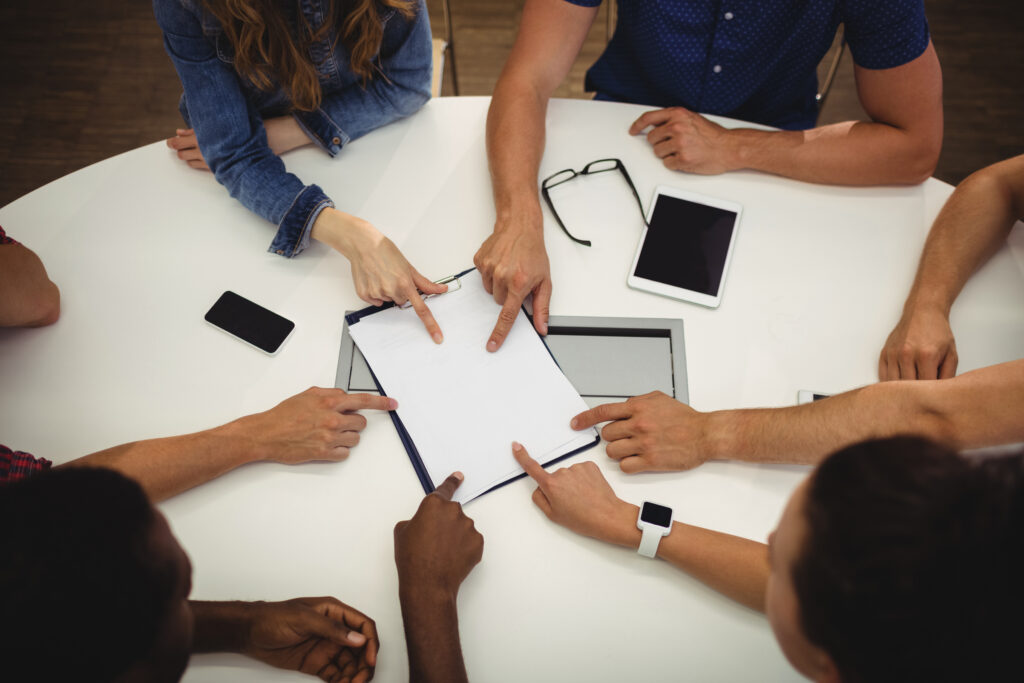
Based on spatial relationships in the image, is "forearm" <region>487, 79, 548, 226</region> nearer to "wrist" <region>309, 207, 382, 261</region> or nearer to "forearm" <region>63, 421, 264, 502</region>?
"wrist" <region>309, 207, 382, 261</region>

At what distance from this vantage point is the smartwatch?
3.01 ft

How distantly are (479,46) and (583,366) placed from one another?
1.92 meters

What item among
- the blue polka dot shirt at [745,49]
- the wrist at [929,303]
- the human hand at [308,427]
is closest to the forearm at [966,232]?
the wrist at [929,303]

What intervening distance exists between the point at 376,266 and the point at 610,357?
424mm

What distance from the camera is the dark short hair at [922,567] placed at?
1.78 feet

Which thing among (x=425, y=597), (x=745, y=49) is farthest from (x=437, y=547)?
(x=745, y=49)

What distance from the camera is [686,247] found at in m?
1.18

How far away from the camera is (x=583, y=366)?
3.59 ft

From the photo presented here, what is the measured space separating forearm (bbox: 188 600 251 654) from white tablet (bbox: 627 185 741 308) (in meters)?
0.79

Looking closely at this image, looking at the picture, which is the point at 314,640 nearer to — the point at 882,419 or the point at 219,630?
the point at 219,630

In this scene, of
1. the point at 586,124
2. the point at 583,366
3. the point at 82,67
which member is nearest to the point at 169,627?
the point at 583,366

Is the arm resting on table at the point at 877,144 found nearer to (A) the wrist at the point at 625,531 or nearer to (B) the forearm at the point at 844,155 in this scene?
(B) the forearm at the point at 844,155

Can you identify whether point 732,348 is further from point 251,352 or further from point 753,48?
point 251,352

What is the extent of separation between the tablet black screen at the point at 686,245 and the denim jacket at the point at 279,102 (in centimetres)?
55
